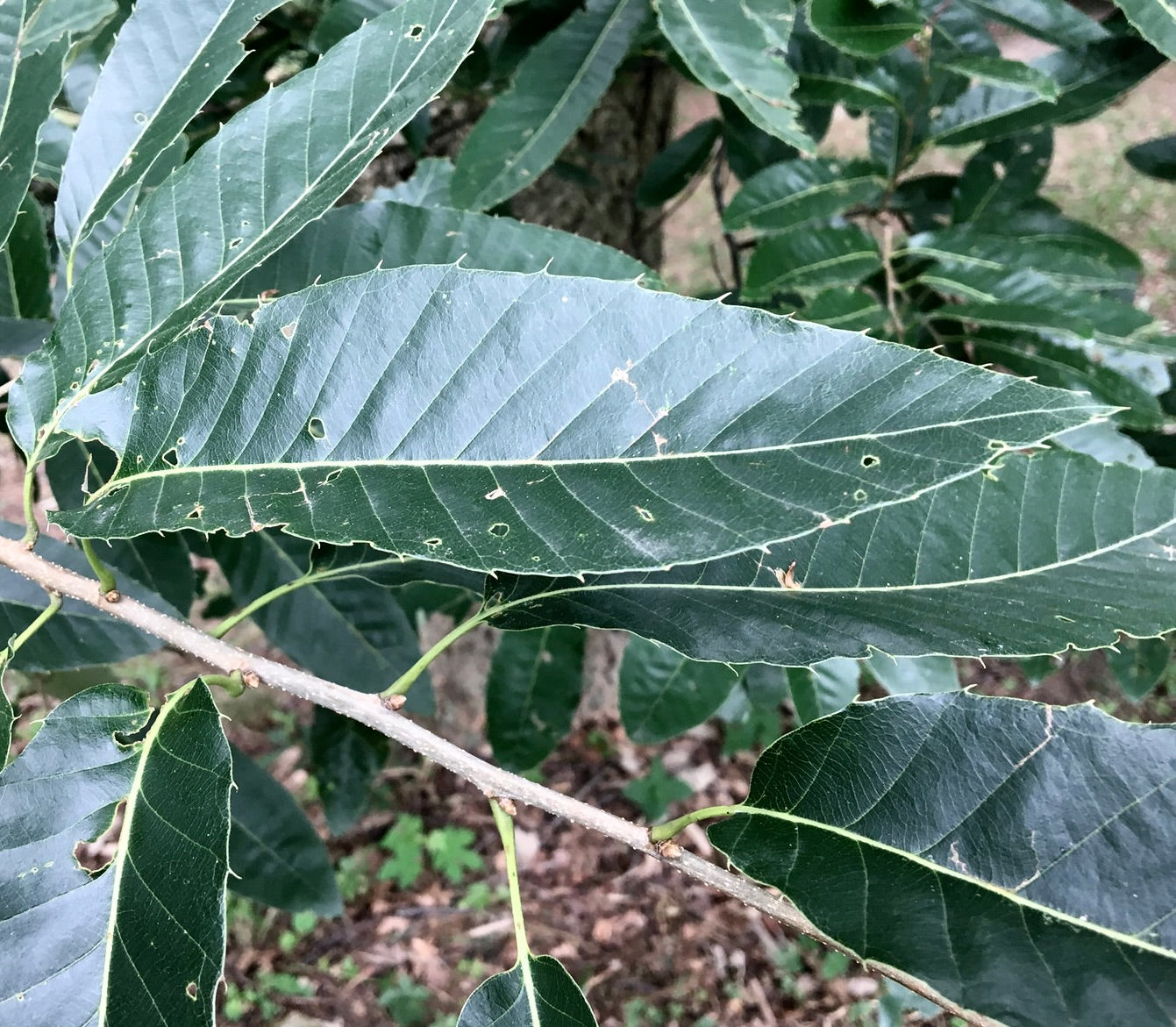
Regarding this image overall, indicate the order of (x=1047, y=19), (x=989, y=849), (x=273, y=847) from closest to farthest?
1. (x=989, y=849)
2. (x=1047, y=19)
3. (x=273, y=847)

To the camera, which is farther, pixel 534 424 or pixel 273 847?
pixel 273 847

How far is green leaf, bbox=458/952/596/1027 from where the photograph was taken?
56cm

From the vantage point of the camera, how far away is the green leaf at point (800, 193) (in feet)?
3.87

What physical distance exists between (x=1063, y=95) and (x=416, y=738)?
1181 millimetres

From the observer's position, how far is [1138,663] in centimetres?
130

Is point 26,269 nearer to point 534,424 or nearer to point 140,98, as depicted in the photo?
point 140,98

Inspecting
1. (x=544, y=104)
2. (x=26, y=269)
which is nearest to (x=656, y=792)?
(x=544, y=104)

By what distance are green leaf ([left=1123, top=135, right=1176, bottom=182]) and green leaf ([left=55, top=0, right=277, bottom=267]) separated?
133 cm

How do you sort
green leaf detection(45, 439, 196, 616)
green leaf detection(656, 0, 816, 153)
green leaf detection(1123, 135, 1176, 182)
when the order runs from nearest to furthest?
1. green leaf detection(656, 0, 816, 153)
2. green leaf detection(45, 439, 196, 616)
3. green leaf detection(1123, 135, 1176, 182)

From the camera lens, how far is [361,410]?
1.62 feet

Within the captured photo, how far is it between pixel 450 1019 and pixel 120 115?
6.46ft

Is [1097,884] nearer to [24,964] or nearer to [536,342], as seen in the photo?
[536,342]

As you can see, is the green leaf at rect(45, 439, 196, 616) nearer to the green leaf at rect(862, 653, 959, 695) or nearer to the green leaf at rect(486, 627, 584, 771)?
the green leaf at rect(486, 627, 584, 771)

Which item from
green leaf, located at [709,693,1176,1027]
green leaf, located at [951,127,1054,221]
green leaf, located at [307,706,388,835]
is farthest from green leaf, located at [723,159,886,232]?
green leaf, located at [307,706,388,835]
